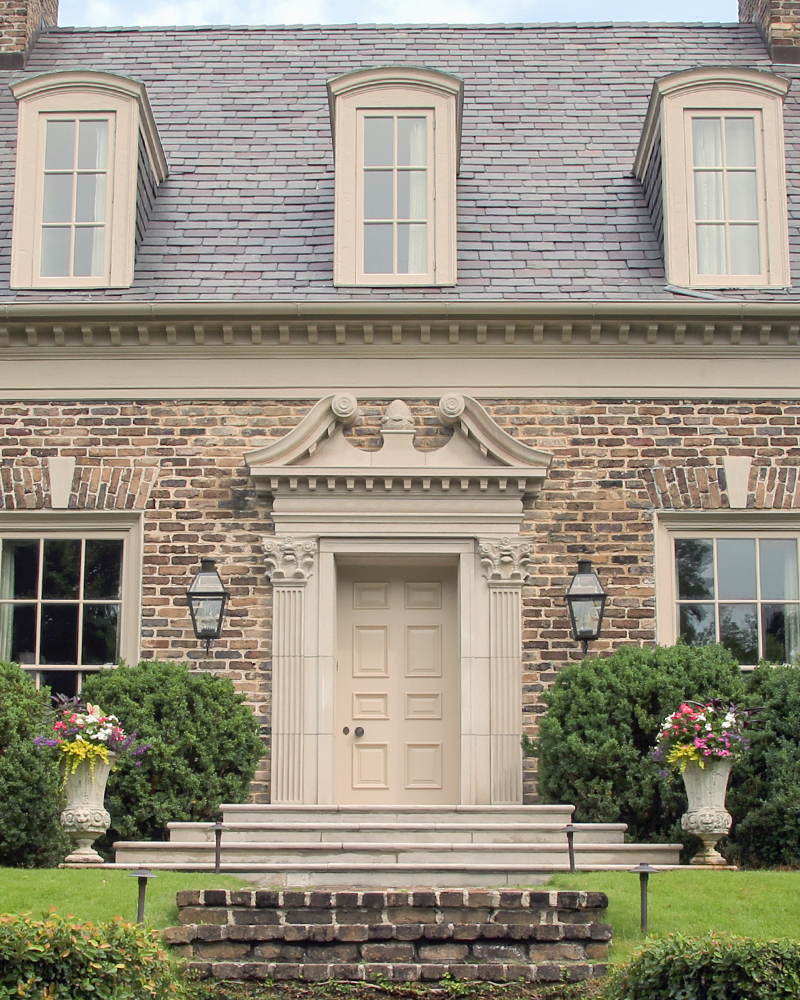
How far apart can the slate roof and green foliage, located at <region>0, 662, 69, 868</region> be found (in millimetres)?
4037

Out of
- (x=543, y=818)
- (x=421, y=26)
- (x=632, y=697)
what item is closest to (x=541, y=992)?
(x=543, y=818)

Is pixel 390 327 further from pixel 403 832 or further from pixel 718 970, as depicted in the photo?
pixel 718 970

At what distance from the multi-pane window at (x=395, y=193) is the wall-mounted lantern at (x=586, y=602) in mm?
3066

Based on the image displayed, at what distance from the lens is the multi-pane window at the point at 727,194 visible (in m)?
11.6

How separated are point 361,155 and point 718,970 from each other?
8072mm

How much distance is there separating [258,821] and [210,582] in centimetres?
205

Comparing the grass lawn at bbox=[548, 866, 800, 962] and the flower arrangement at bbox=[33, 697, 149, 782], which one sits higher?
the flower arrangement at bbox=[33, 697, 149, 782]

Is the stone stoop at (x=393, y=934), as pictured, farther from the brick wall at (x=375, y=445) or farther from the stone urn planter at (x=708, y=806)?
the brick wall at (x=375, y=445)

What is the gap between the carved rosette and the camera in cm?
1075

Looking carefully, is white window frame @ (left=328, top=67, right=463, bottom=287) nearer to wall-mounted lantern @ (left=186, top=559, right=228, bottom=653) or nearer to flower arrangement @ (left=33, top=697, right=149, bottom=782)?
wall-mounted lantern @ (left=186, top=559, right=228, bottom=653)

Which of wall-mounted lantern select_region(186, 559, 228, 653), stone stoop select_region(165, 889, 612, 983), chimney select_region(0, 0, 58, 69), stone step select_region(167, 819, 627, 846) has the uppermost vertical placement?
chimney select_region(0, 0, 58, 69)

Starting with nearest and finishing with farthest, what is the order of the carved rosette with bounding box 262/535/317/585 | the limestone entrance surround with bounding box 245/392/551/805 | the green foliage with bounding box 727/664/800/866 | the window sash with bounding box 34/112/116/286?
the green foliage with bounding box 727/664/800/866 → the limestone entrance surround with bounding box 245/392/551/805 → the carved rosette with bounding box 262/535/317/585 → the window sash with bounding box 34/112/116/286

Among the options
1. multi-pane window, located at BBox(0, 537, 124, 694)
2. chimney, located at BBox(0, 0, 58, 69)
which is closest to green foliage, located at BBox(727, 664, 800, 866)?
multi-pane window, located at BBox(0, 537, 124, 694)

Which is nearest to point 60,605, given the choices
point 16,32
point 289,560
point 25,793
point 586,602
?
point 289,560
